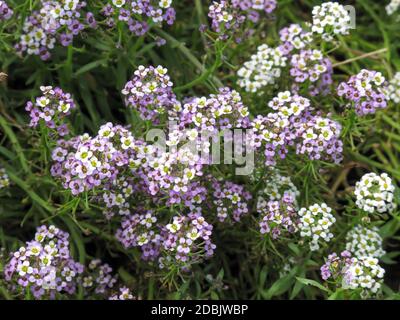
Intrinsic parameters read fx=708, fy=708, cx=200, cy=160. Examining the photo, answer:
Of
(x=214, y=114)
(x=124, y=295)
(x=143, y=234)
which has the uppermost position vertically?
(x=214, y=114)

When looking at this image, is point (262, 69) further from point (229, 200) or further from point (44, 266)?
point (44, 266)

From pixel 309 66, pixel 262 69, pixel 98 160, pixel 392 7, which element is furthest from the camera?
pixel 392 7

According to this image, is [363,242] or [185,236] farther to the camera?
[363,242]

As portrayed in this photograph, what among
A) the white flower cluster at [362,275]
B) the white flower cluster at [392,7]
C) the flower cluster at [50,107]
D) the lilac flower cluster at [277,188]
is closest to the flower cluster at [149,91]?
the flower cluster at [50,107]

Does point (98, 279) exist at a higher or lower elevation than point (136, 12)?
lower

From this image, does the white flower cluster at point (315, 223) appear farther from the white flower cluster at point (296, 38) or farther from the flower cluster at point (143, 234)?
the white flower cluster at point (296, 38)

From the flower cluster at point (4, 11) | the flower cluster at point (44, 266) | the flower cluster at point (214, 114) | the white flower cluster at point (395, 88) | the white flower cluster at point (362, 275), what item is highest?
the flower cluster at point (4, 11)

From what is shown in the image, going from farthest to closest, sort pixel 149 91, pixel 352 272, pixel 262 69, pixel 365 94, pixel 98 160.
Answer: pixel 262 69
pixel 365 94
pixel 149 91
pixel 352 272
pixel 98 160

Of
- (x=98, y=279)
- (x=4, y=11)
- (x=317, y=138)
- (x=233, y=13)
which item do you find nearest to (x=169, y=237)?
(x=98, y=279)
